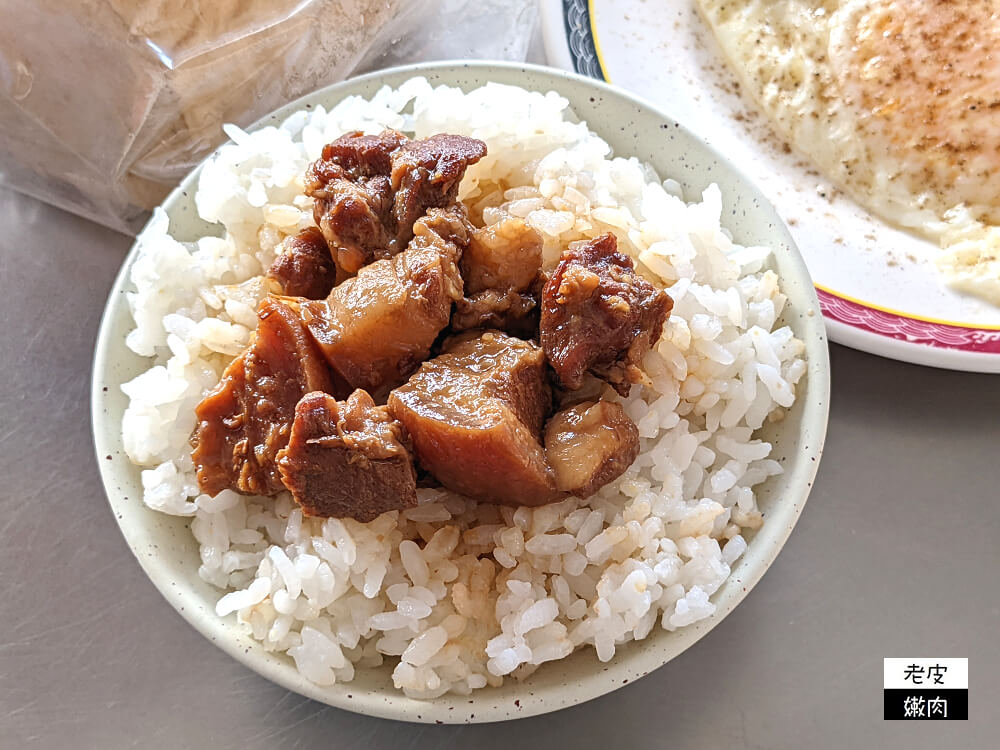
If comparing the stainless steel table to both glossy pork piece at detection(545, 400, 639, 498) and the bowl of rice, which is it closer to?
the bowl of rice

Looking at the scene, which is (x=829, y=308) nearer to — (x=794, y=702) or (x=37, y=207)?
(x=794, y=702)

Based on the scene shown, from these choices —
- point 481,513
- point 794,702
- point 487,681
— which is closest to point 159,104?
point 481,513

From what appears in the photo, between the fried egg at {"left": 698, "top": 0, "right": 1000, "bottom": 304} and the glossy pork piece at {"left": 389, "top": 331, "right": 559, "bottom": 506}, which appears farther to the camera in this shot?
the fried egg at {"left": 698, "top": 0, "right": 1000, "bottom": 304}

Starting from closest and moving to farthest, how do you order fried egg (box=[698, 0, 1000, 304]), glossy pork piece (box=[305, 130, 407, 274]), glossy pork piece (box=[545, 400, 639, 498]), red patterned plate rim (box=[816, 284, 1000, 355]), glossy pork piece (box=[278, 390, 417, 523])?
glossy pork piece (box=[278, 390, 417, 523]), glossy pork piece (box=[545, 400, 639, 498]), glossy pork piece (box=[305, 130, 407, 274]), red patterned plate rim (box=[816, 284, 1000, 355]), fried egg (box=[698, 0, 1000, 304])

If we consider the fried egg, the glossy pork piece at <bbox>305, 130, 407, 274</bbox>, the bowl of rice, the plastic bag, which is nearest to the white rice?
the bowl of rice

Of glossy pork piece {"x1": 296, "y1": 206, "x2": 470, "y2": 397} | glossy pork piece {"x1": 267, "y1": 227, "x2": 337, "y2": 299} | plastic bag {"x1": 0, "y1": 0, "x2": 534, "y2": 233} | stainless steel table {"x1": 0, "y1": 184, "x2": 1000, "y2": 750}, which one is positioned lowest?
stainless steel table {"x1": 0, "y1": 184, "x2": 1000, "y2": 750}

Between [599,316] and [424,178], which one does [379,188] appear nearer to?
[424,178]

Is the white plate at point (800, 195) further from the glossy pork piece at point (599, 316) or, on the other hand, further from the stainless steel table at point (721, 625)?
the glossy pork piece at point (599, 316)

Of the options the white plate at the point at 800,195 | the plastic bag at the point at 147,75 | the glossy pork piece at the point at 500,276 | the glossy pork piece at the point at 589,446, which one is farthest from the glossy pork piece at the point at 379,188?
the white plate at the point at 800,195
